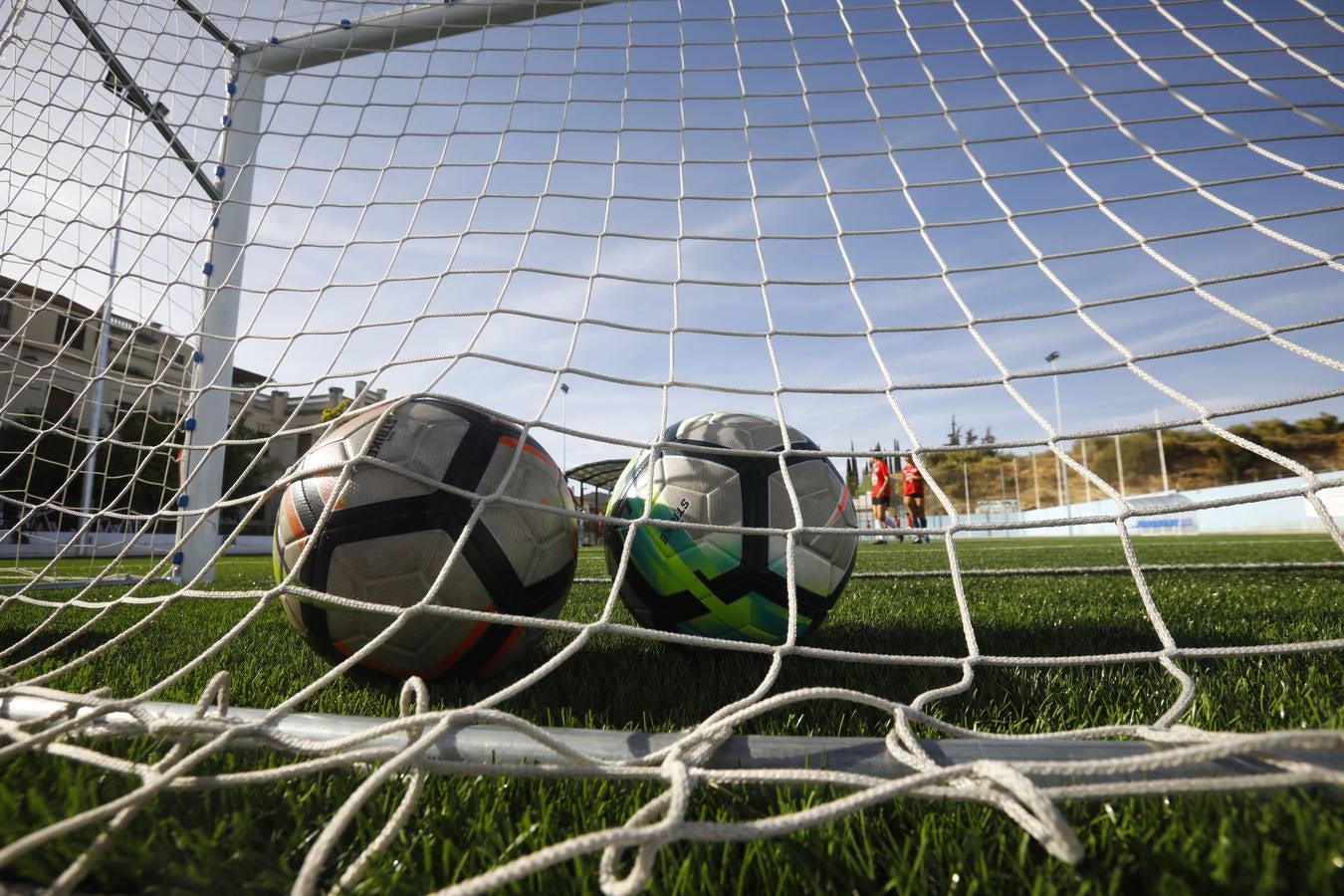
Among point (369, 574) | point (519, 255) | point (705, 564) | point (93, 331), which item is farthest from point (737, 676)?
point (93, 331)

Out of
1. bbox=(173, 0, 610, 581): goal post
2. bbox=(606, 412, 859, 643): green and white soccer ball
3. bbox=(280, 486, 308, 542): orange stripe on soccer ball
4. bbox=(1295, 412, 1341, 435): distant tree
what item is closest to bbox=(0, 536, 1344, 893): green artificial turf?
bbox=(606, 412, 859, 643): green and white soccer ball

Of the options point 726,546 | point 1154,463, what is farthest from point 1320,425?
point 726,546

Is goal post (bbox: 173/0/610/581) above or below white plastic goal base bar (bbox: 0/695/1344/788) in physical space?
above

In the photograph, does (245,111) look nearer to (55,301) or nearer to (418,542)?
(55,301)

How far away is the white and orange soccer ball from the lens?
1.76m

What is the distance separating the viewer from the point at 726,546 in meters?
2.06

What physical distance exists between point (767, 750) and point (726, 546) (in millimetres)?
966

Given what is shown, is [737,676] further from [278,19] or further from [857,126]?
[278,19]

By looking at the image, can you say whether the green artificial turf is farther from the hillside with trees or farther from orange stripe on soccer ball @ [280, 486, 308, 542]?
the hillside with trees

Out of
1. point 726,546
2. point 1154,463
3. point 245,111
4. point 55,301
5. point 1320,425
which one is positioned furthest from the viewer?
point 1154,463

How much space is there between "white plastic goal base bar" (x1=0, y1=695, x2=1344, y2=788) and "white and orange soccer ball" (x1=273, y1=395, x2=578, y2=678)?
1.62 feet

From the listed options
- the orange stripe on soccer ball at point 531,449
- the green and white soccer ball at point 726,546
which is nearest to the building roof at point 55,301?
the orange stripe on soccer ball at point 531,449

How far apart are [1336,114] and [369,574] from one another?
438 centimetres

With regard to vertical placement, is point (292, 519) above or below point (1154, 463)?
below
